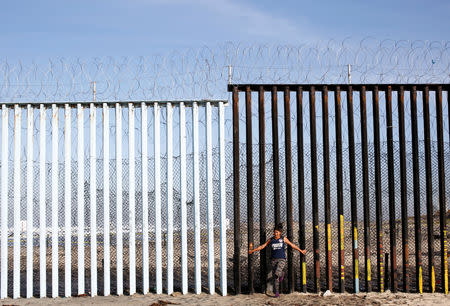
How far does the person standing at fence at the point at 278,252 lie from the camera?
7.25 meters

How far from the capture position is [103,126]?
297 inches

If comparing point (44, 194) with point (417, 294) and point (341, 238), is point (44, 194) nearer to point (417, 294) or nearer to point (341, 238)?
point (341, 238)

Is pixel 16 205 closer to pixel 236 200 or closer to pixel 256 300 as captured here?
pixel 236 200

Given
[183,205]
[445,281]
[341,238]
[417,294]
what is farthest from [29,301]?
[445,281]

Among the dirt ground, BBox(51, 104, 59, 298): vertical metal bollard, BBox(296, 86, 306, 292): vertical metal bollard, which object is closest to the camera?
the dirt ground

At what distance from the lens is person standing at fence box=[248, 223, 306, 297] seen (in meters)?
7.25

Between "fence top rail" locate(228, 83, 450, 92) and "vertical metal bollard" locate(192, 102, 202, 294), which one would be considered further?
"fence top rail" locate(228, 83, 450, 92)

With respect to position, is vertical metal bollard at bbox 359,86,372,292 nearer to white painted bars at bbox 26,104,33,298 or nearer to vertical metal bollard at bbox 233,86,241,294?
vertical metal bollard at bbox 233,86,241,294

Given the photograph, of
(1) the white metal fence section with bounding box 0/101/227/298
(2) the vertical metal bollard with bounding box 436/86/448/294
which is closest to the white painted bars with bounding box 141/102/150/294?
(1) the white metal fence section with bounding box 0/101/227/298

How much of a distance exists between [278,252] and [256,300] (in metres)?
0.83

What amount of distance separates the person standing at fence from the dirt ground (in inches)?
12.8

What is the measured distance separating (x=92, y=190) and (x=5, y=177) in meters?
1.48

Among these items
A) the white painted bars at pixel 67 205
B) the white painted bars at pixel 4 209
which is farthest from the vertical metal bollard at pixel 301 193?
the white painted bars at pixel 4 209

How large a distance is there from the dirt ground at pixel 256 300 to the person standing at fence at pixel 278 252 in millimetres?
325
